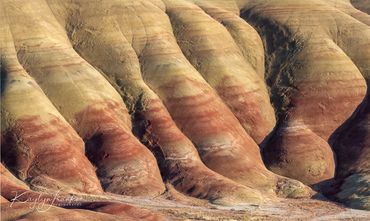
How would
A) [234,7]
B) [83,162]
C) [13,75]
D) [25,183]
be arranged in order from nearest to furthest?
1. [25,183]
2. [83,162]
3. [13,75]
4. [234,7]

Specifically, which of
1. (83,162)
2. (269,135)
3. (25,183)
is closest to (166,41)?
(269,135)

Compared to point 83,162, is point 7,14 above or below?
above

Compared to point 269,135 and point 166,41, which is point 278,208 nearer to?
point 269,135

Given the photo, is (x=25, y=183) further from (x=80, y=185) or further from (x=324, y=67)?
(x=324, y=67)

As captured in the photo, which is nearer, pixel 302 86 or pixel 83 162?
pixel 83 162

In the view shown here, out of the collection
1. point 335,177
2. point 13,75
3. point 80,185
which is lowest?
point 335,177

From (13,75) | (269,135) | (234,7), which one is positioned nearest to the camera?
(13,75)
